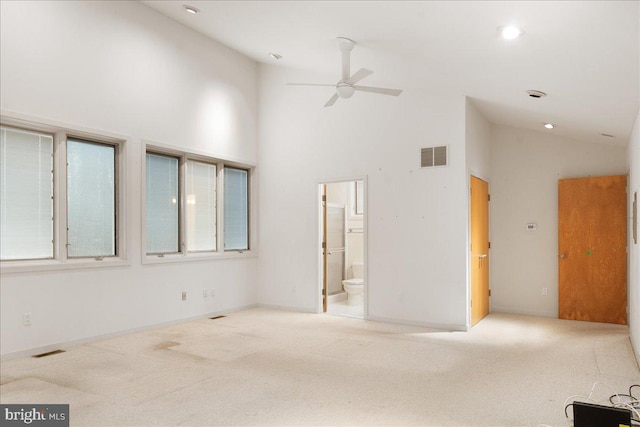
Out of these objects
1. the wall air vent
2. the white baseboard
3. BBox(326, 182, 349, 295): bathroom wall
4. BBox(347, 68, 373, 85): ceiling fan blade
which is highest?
BBox(347, 68, 373, 85): ceiling fan blade

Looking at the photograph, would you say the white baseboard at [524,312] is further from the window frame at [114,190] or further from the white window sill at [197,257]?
the window frame at [114,190]

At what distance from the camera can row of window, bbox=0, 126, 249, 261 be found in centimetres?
448

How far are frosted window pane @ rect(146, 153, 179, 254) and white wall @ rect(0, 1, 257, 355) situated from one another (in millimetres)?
272

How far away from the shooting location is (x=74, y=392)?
342cm

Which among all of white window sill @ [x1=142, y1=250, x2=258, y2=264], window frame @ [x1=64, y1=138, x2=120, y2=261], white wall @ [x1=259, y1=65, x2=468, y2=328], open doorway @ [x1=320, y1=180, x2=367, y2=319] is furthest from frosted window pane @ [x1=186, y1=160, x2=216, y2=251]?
open doorway @ [x1=320, y1=180, x2=367, y2=319]

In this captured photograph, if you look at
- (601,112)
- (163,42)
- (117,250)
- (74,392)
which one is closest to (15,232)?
(117,250)

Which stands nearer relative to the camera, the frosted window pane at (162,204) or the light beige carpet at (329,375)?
the light beige carpet at (329,375)

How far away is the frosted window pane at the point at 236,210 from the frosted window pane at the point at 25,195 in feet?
8.63

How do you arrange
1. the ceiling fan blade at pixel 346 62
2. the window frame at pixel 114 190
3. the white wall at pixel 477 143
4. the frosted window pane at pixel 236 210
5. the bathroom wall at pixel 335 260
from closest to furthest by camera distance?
1. the ceiling fan blade at pixel 346 62
2. the window frame at pixel 114 190
3. the white wall at pixel 477 143
4. the frosted window pane at pixel 236 210
5. the bathroom wall at pixel 335 260

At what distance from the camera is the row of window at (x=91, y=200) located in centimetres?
448

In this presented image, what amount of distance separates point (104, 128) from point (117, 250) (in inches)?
56.4

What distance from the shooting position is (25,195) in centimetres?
454

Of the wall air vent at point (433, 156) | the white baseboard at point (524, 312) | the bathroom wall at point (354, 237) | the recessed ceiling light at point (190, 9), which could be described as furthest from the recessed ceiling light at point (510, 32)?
the bathroom wall at point (354, 237)

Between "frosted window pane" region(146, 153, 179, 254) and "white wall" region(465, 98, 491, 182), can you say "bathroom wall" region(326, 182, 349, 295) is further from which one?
"frosted window pane" region(146, 153, 179, 254)
